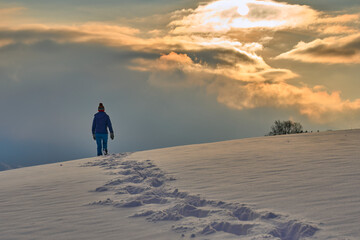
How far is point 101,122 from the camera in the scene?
45.9 ft

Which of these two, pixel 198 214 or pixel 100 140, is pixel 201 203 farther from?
pixel 100 140

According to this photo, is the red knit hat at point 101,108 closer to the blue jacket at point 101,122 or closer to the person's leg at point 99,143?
the blue jacket at point 101,122

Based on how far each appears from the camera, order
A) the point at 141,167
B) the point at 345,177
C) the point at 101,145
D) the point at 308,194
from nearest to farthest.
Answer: the point at 308,194
the point at 345,177
the point at 141,167
the point at 101,145

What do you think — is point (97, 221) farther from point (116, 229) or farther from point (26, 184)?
point (26, 184)

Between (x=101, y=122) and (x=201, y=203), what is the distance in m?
10.2

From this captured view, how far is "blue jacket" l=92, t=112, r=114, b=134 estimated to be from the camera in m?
14.0

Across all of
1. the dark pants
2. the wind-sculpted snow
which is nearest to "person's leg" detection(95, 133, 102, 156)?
the dark pants

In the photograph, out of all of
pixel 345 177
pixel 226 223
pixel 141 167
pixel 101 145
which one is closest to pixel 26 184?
pixel 141 167

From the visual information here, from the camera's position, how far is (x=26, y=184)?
7.11 metres

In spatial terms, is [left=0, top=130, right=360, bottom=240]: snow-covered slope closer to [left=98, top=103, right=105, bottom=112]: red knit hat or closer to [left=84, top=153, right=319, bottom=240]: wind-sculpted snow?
[left=84, top=153, right=319, bottom=240]: wind-sculpted snow

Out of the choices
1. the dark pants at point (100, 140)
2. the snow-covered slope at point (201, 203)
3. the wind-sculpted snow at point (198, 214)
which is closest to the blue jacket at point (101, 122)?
the dark pants at point (100, 140)

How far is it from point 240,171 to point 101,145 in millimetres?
8819

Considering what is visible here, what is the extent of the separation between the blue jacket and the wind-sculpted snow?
8.22 metres

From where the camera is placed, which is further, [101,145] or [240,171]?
[101,145]
